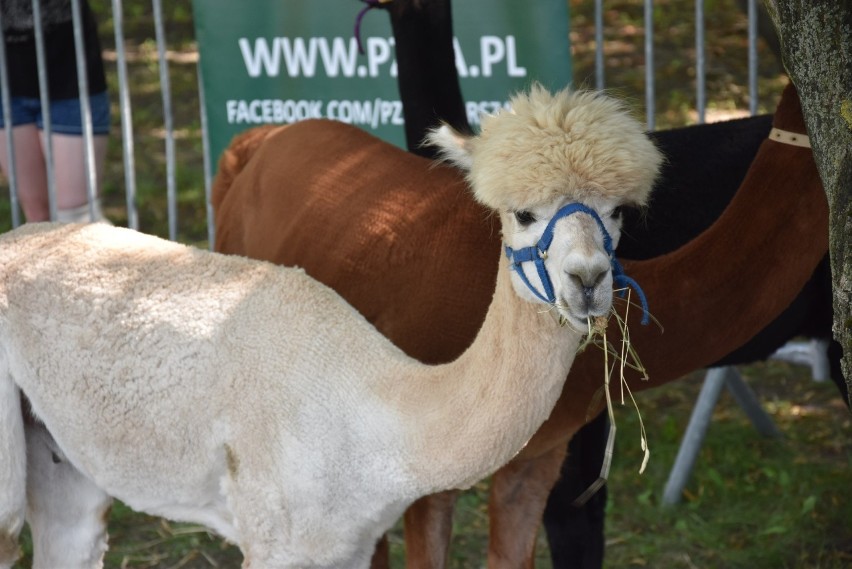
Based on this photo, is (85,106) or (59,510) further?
(85,106)

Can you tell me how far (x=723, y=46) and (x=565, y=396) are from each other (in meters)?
6.43

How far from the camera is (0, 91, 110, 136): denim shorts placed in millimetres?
4934

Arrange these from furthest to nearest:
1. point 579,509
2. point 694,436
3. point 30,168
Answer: point 30,168, point 694,436, point 579,509

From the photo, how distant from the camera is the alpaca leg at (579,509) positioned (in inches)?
123

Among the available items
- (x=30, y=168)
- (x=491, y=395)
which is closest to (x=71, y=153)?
(x=30, y=168)

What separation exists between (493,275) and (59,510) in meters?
1.22

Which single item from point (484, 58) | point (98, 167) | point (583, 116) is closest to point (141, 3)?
point (98, 167)

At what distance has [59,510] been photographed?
2932mm

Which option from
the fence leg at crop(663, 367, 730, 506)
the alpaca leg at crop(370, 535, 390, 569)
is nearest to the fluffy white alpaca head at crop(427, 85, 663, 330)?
the alpaca leg at crop(370, 535, 390, 569)

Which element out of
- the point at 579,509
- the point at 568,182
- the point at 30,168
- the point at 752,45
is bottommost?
the point at 579,509

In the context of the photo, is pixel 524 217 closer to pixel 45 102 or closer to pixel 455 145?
pixel 455 145

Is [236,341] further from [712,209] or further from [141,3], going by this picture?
[141,3]

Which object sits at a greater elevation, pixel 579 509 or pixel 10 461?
pixel 10 461

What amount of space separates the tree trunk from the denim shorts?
3.32 m
